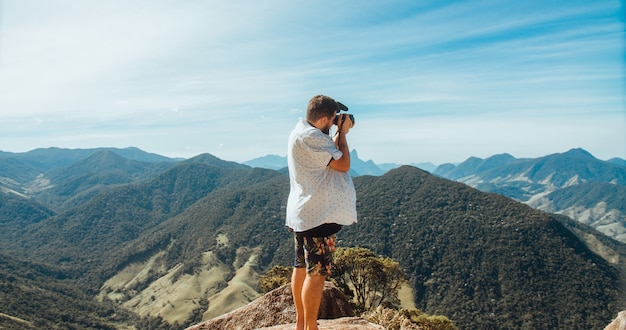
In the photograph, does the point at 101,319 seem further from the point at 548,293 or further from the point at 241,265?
the point at 548,293

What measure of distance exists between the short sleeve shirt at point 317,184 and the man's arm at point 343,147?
8 centimetres

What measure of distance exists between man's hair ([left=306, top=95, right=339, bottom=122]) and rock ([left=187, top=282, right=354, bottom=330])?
474cm

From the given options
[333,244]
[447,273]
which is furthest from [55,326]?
[333,244]

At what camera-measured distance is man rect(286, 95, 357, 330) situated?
4.94 meters

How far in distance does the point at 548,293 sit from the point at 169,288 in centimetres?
13240

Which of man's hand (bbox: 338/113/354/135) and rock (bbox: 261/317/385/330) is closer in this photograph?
man's hand (bbox: 338/113/354/135)

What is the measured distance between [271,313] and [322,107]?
5.05 metres

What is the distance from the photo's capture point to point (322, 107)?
5004mm

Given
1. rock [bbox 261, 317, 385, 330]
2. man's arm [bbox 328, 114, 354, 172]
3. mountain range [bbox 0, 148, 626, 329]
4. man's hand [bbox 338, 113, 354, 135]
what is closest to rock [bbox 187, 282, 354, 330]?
rock [bbox 261, 317, 385, 330]

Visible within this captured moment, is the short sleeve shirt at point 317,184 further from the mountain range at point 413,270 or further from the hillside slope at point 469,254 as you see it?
the hillside slope at point 469,254

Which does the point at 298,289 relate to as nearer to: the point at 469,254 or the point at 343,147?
the point at 343,147

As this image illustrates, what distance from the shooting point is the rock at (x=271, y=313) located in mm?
8016

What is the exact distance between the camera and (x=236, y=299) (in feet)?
435

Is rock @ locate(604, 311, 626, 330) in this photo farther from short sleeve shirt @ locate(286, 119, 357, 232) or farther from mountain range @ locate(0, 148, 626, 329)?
mountain range @ locate(0, 148, 626, 329)
